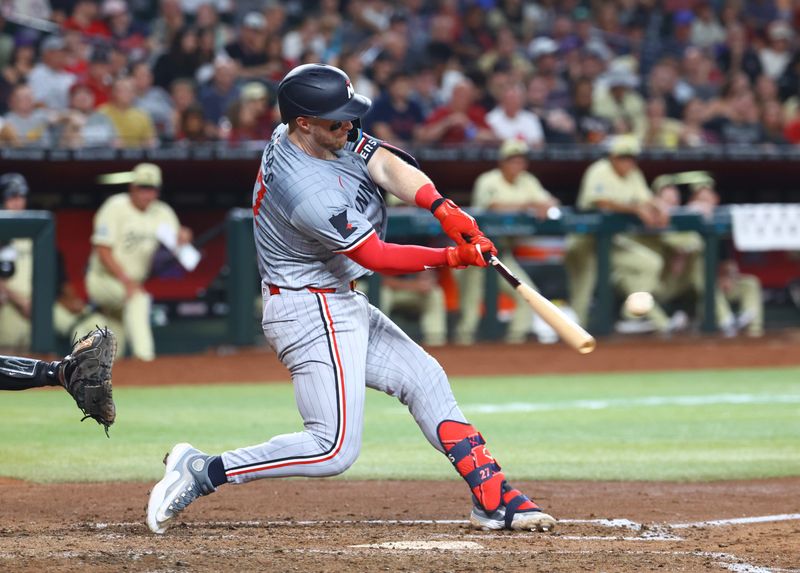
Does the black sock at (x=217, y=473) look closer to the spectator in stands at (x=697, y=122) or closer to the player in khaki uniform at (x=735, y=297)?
the player in khaki uniform at (x=735, y=297)

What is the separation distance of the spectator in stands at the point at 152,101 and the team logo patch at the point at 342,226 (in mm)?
8030

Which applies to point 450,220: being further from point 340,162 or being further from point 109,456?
point 109,456

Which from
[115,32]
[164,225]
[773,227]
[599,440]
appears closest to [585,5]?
[773,227]

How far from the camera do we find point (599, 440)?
7.28 metres

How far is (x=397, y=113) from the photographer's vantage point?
13125mm

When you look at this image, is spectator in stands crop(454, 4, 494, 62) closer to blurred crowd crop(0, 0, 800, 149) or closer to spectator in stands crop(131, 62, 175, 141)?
blurred crowd crop(0, 0, 800, 149)

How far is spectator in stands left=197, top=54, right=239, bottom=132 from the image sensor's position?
1256 centimetres

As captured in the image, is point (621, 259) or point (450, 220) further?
point (621, 259)

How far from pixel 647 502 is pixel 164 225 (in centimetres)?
646

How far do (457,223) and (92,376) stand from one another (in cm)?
150

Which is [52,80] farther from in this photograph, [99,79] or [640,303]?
[640,303]

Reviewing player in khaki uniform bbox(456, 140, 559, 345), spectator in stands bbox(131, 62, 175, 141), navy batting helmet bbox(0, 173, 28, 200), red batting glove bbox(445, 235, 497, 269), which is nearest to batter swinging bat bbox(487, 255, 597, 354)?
red batting glove bbox(445, 235, 497, 269)

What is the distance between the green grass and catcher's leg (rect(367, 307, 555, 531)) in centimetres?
142

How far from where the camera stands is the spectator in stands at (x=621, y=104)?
47.8 ft
